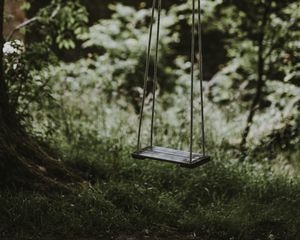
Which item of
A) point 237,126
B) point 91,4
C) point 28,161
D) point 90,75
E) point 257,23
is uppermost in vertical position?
point 91,4

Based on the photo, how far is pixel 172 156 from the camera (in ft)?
11.5

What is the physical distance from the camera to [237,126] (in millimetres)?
6289

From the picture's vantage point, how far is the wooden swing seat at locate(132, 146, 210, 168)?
334 cm

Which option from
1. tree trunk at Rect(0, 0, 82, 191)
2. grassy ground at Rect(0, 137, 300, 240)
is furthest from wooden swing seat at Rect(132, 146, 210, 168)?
tree trunk at Rect(0, 0, 82, 191)

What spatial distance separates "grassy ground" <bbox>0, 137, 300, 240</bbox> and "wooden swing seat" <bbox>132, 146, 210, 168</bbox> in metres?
0.47

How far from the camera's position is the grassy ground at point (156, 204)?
11.5 feet

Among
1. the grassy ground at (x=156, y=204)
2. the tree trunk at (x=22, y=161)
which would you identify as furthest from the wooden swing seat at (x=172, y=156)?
the tree trunk at (x=22, y=161)

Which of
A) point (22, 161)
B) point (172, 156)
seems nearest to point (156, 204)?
point (172, 156)

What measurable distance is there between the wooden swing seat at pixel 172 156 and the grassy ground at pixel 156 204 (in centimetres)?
47

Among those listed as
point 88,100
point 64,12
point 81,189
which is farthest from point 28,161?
point 88,100

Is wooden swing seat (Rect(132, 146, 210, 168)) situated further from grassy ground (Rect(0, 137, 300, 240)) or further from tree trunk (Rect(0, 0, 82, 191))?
tree trunk (Rect(0, 0, 82, 191))

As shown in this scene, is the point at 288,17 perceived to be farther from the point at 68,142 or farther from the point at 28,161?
the point at 28,161

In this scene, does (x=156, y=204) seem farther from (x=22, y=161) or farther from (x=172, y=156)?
(x=22, y=161)

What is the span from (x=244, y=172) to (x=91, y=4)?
17.9 ft
